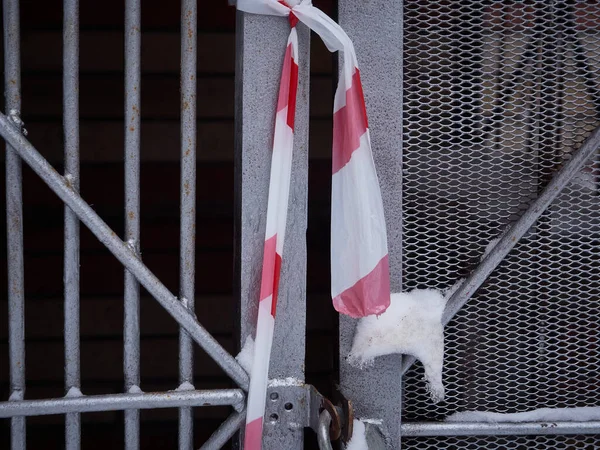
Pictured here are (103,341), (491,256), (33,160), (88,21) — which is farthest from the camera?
(103,341)

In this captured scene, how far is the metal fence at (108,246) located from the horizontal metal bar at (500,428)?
49cm

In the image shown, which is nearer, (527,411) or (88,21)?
(527,411)

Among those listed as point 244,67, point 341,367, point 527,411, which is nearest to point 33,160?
point 244,67

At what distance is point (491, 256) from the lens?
1.49 meters

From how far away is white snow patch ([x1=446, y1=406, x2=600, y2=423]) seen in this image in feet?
5.03

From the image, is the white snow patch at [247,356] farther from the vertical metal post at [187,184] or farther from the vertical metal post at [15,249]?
the vertical metal post at [15,249]

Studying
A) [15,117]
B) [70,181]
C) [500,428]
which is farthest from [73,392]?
[500,428]

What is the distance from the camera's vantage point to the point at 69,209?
1.40 meters

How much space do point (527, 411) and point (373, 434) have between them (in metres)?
0.45

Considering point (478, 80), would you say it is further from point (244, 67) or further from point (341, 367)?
point (341, 367)

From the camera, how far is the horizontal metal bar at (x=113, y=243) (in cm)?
137

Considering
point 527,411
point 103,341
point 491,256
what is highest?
point 491,256

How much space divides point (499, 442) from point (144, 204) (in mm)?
2285

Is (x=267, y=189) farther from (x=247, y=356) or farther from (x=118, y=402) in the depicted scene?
(x=118, y=402)
